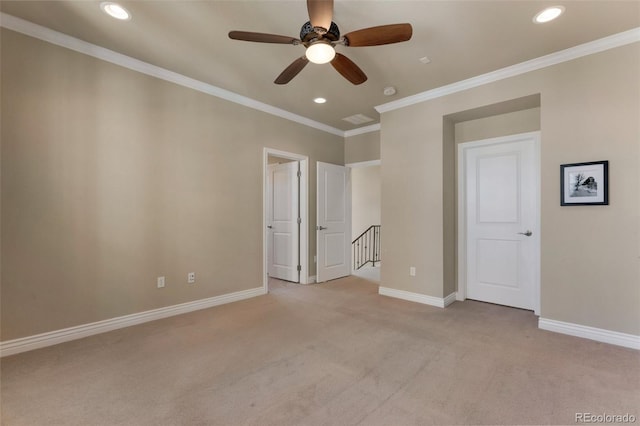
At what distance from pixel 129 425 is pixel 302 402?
0.97 metres

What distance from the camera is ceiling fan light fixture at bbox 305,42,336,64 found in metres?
2.14

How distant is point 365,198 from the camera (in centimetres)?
825

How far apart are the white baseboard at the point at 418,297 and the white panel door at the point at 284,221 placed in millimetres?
1567

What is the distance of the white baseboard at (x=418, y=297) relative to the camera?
379 centimetres

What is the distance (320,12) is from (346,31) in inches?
30.1

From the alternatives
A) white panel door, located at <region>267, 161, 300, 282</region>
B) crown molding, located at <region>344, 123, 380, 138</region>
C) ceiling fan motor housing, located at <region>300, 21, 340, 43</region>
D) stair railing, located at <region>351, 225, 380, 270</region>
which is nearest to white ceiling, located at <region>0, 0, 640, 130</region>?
ceiling fan motor housing, located at <region>300, 21, 340, 43</region>

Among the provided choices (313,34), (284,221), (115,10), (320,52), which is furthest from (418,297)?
(115,10)

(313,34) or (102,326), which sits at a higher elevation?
(313,34)

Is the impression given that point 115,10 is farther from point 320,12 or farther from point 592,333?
point 592,333

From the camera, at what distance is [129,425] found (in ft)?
5.39

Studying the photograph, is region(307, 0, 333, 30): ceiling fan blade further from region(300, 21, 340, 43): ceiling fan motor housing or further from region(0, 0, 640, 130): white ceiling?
region(0, 0, 640, 130): white ceiling

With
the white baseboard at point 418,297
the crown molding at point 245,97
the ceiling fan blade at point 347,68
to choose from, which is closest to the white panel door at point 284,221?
the crown molding at point 245,97

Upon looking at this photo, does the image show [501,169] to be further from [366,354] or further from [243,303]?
[243,303]

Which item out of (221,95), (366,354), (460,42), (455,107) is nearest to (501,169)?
(455,107)
